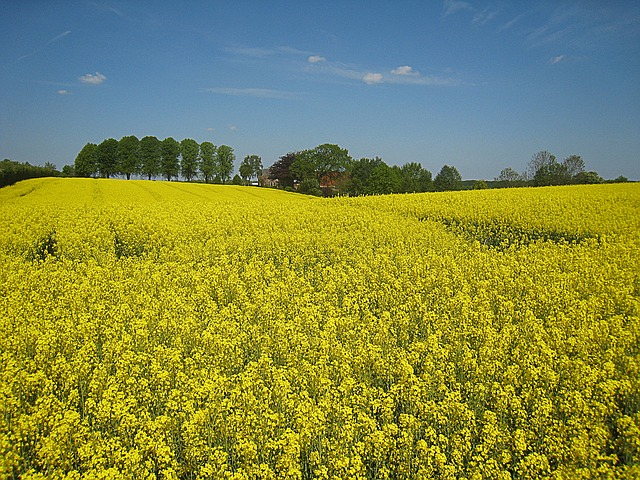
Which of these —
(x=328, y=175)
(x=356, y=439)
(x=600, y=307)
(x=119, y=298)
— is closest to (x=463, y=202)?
(x=600, y=307)

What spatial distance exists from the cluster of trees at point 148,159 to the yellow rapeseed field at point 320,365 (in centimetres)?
6360

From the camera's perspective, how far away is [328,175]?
81.6 meters

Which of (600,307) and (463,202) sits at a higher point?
(463,202)

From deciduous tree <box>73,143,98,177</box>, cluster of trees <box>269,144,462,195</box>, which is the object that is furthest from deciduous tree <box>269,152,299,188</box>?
deciduous tree <box>73,143,98,177</box>

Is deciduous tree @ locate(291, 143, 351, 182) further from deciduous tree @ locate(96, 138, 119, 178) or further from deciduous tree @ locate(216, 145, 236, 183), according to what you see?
deciduous tree @ locate(96, 138, 119, 178)

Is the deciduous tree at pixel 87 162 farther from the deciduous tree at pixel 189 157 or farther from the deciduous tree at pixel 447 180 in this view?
the deciduous tree at pixel 447 180

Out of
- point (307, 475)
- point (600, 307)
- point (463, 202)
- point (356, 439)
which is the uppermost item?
Answer: point (463, 202)

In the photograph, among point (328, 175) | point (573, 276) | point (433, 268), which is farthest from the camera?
point (328, 175)

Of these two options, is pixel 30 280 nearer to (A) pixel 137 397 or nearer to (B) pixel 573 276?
(A) pixel 137 397

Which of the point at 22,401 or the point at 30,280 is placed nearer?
the point at 22,401

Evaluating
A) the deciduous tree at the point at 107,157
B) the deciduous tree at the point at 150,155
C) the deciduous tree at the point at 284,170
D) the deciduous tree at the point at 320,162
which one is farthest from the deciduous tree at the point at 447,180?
the deciduous tree at the point at 107,157

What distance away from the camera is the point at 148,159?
73.6m

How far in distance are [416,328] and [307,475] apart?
12.6 feet

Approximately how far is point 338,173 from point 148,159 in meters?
33.1
